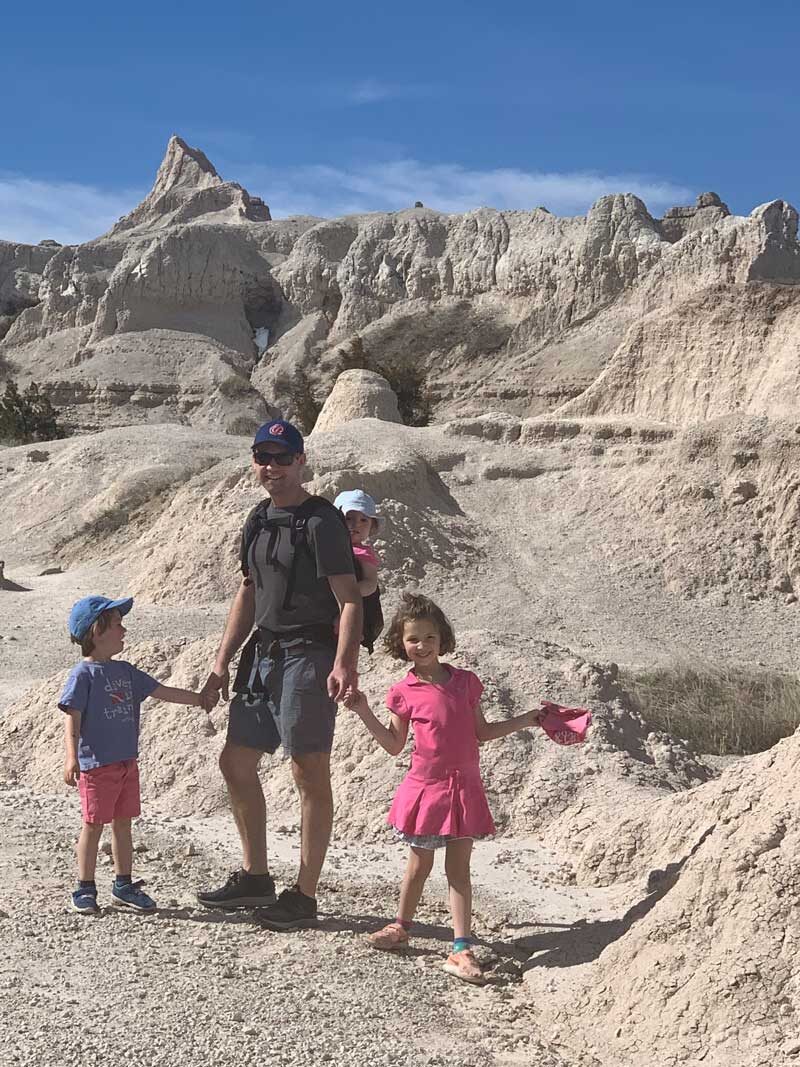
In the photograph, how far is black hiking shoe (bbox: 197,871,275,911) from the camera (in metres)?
4.64

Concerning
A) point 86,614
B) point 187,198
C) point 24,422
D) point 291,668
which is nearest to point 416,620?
point 291,668

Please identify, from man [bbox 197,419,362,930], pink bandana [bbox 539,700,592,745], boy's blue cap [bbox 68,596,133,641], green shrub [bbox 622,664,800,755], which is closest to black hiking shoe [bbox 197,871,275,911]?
man [bbox 197,419,362,930]

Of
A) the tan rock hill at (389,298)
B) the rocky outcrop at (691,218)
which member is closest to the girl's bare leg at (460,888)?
the tan rock hill at (389,298)

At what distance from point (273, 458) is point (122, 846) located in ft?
5.45

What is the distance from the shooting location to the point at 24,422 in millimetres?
36500

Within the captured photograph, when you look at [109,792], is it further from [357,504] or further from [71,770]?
[357,504]

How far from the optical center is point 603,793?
19.8 ft

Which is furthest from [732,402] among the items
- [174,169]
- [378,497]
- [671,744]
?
[174,169]

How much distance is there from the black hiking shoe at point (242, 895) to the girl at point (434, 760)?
507 mm

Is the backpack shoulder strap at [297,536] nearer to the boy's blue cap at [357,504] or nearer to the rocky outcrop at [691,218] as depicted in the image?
the boy's blue cap at [357,504]

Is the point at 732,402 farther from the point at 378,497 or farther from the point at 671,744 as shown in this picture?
the point at 671,744

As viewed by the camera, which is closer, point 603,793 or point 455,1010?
point 455,1010

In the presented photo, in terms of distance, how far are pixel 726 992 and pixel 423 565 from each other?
1326 centimetres

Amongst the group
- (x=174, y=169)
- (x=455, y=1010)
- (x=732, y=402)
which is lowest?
(x=455, y=1010)
